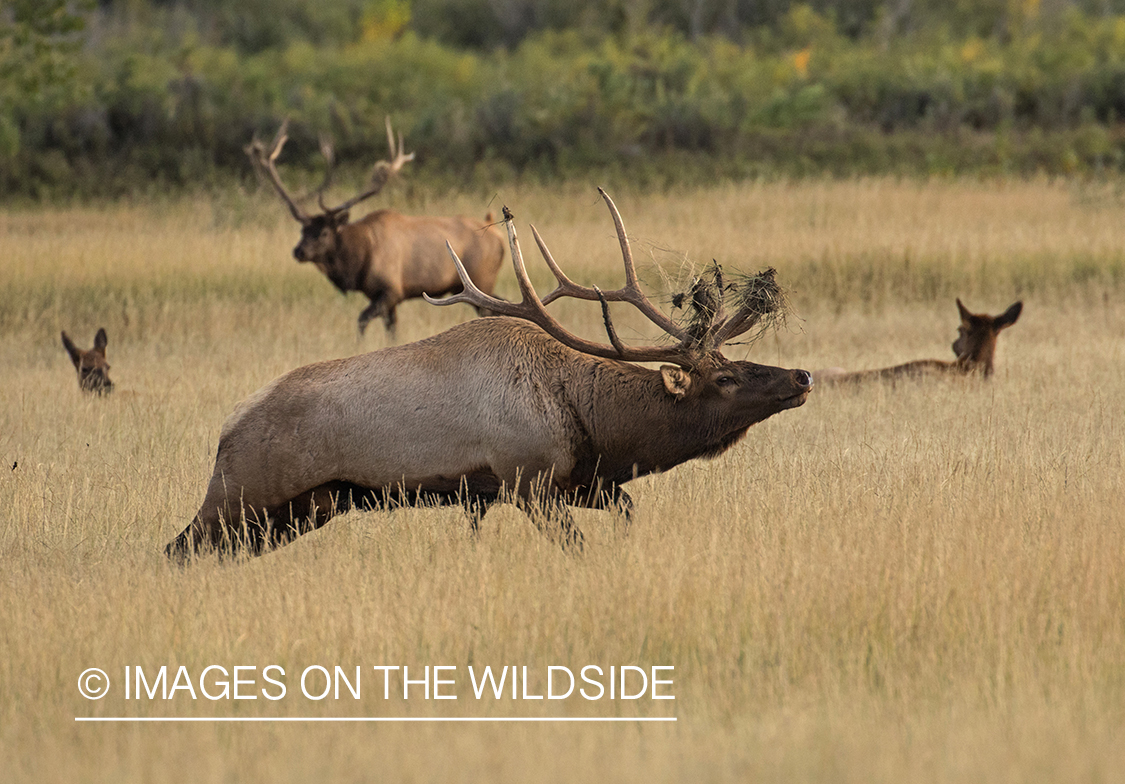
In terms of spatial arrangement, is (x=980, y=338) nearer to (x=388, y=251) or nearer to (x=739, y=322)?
(x=739, y=322)

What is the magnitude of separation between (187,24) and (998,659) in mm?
50901

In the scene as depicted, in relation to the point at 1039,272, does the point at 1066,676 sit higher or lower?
lower

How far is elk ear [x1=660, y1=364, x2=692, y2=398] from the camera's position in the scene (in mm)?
6328

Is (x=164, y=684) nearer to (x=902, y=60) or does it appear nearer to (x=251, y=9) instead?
(x=902, y=60)

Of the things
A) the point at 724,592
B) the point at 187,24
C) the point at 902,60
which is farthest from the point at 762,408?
the point at 187,24

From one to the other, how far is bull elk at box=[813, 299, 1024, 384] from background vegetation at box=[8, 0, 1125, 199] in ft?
44.7

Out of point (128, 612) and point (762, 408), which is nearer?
point (128, 612)

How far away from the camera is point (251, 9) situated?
52.6 metres

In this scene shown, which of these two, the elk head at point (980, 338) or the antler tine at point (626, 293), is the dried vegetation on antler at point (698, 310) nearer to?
the antler tine at point (626, 293)

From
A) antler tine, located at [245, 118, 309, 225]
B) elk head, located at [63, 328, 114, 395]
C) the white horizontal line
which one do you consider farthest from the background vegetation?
the white horizontal line

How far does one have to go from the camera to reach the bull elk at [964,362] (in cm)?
1053

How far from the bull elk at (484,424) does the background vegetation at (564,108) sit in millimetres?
16727

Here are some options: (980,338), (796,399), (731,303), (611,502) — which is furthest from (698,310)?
(980,338)

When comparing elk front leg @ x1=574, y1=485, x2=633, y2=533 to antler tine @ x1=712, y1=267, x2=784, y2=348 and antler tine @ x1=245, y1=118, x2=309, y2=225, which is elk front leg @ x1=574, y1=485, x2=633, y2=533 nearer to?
antler tine @ x1=712, y1=267, x2=784, y2=348
